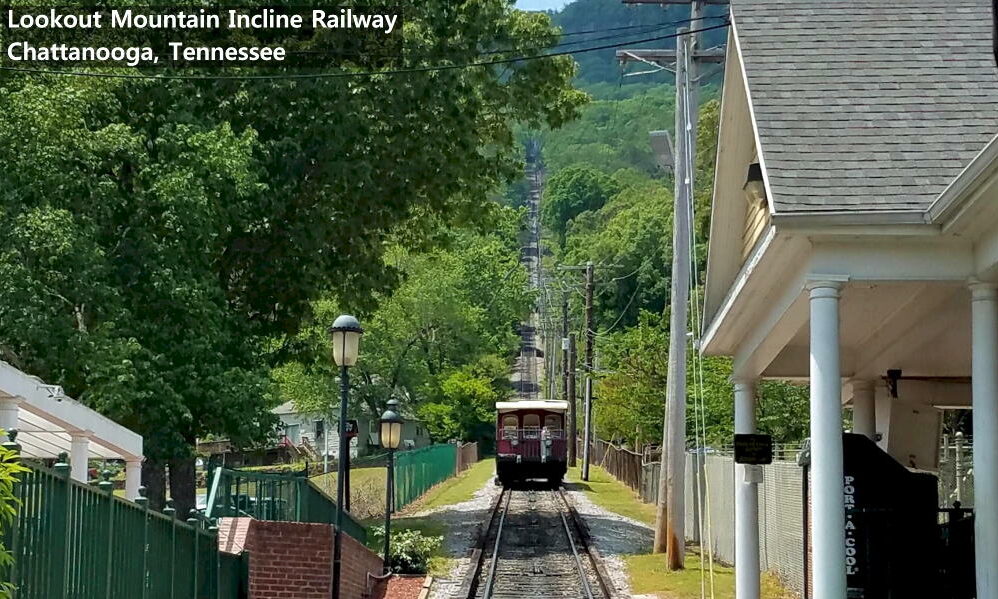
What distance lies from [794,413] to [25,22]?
17.0 meters

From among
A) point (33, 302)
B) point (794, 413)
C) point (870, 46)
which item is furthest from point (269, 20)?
point (870, 46)

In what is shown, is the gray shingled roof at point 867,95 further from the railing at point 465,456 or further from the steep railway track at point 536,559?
the railing at point 465,456

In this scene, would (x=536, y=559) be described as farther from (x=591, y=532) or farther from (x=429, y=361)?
→ (x=429, y=361)

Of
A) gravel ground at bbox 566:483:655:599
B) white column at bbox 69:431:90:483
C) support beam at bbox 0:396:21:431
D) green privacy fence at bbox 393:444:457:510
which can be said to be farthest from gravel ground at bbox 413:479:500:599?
support beam at bbox 0:396:21:431

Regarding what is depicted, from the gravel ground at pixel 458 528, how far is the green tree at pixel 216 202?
13.7 feet

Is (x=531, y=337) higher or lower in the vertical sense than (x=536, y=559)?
higher

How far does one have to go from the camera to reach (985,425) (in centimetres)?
898

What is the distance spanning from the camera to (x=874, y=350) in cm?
1423

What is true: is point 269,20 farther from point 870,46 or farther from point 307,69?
point 870,46

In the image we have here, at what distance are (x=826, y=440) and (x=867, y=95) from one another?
2.64m

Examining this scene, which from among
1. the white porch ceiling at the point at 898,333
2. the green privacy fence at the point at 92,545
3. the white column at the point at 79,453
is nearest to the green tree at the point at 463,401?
the white column at the point at 79,453

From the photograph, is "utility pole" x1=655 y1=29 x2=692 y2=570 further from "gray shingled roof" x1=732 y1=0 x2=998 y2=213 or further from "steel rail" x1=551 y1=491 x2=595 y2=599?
"gray shingled roof" x1=732 y1=0 x2=998 y2=213

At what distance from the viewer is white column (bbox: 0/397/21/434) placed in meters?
13.8

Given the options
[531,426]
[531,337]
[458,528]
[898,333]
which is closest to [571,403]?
[531,426]
